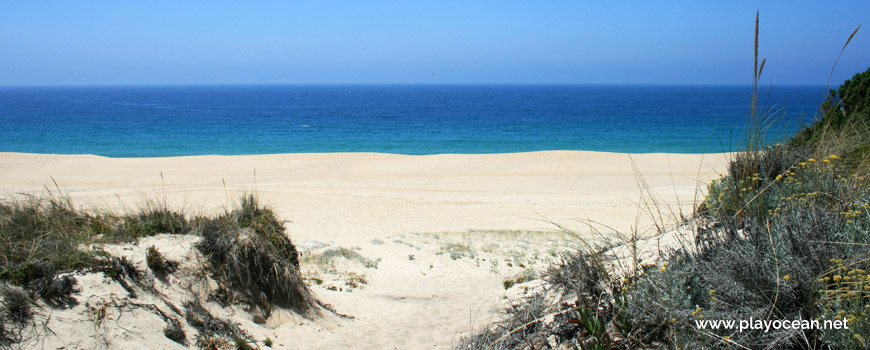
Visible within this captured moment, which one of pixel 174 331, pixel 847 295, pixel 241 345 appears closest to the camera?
pixel 847 295

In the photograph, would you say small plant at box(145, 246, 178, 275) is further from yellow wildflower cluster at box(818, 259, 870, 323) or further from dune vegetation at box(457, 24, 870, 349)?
yellow wildflower cluster at box(818, 259, 870, 323)

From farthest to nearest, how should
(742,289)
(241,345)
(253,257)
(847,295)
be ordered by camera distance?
(253,257) → (241,345) → (742,289) → (847,295)

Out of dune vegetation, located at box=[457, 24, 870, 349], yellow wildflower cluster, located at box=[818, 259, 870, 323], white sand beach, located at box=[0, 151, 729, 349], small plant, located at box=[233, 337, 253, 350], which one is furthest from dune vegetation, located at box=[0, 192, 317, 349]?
yellow wildflower cluster, located at box=[818, 259, 870, 323]

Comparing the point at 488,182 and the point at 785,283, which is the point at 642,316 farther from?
the point at 488,182

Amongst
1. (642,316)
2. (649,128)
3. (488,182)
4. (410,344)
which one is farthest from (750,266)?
(649,128)

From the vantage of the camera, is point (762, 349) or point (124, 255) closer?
point (762, 349)

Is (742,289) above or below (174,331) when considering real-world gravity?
above

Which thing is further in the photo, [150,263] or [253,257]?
[253,257]

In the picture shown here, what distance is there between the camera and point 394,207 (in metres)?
17.4

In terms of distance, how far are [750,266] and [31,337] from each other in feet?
17.3

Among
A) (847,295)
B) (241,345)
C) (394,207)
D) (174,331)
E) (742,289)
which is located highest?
(847,295)

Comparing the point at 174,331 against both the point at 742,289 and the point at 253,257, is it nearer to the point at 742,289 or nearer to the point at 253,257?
the point at 253,257

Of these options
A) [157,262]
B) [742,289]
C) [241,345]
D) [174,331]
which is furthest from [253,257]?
[742,289]

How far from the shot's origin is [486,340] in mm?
4188
